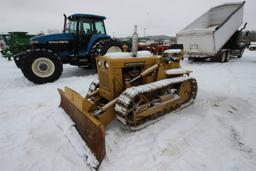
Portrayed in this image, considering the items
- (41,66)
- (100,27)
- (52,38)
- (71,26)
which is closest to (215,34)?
(100,27)

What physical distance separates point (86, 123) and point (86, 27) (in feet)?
19.9

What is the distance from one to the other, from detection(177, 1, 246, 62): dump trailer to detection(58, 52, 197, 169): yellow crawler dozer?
6723mm

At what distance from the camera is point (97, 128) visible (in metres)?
2.60

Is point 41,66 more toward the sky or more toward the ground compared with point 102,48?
more toward the ground

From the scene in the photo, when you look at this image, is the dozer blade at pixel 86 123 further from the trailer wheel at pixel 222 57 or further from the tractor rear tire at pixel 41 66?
the trailer wheel at pixel 222 57

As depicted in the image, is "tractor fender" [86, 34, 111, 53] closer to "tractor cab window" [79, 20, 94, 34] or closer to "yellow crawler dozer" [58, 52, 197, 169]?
"tractor cab window" [79, 20, 94, 34]

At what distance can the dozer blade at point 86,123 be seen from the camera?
2.59 m

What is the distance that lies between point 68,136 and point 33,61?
448 centimetres

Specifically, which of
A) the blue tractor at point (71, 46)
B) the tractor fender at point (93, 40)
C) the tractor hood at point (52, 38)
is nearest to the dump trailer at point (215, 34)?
the blue tractor at point (71, 46)

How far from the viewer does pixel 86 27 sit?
8047 mm

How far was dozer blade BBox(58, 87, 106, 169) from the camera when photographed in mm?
2588

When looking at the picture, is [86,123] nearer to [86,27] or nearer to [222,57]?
[86,27]

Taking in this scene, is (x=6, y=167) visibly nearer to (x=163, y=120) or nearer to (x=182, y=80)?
(x=163, y=120)

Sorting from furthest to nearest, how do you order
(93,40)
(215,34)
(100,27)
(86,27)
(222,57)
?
1. (222,57)
2. (215,34)
3. (100,27)
4. (86,27)
5. (93,40)
